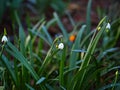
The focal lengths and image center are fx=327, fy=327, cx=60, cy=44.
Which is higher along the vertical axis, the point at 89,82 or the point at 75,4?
the point at 75,4

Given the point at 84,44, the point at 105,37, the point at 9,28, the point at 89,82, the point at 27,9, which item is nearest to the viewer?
the point at 89,82

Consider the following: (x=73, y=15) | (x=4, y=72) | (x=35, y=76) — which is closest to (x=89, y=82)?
(x=35, y=76)

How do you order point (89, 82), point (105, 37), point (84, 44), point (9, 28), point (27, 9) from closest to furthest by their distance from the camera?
point (89, 82), point (84, 44), point (105, 37), point (9, 28), point (27, 9)

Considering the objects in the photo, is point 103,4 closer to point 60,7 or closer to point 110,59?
point 60,7

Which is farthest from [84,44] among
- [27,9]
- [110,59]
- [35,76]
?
[27,9]

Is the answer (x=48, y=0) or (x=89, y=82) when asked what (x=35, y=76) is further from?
(x=48, y=0)

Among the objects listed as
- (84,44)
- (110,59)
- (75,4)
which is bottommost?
(110,59)

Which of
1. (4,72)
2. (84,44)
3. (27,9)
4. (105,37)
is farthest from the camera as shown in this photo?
(27,9)

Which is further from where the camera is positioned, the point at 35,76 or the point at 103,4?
the point at 103,4

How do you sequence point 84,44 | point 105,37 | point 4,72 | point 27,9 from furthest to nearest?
1. point 27,9
2. point 105,37
3. point 84,44
4. point 4,72
